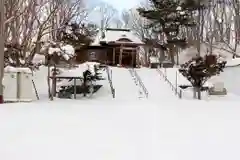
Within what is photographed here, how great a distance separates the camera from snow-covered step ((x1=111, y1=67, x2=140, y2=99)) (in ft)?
78.4

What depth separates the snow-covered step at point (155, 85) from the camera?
78.0ft

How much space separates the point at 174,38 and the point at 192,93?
1538cm

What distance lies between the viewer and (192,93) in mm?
24766

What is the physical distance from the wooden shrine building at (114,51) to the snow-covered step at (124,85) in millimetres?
7208

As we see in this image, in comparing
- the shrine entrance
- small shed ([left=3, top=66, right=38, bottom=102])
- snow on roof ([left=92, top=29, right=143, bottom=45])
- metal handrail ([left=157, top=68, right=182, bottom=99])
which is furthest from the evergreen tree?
small shed ([left=3, top=66, right=38, bottom=102])

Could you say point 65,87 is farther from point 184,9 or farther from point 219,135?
point 184,9

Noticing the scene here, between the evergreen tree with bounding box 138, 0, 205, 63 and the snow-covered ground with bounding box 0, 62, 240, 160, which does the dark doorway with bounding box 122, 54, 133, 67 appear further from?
the snow-covered ground with bounding box 0, 62, 240, 160

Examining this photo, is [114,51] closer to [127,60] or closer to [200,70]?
[127,60]

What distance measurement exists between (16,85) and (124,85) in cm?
1017

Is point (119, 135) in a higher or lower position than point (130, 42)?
lower

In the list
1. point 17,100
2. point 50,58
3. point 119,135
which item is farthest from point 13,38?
point 119,135

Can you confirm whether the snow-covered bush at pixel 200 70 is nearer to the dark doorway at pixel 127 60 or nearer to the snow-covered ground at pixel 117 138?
the snow-covered ground at pixel 117 138

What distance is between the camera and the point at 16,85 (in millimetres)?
17969

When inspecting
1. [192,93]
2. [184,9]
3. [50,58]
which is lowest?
[192,93]
